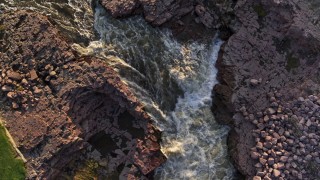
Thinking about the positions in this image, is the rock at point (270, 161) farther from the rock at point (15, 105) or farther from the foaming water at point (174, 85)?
the rock at point (15, 105)

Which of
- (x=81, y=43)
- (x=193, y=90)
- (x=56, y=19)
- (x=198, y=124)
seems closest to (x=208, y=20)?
(x=193, y=90)

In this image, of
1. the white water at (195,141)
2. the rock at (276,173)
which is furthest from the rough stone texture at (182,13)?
the rock at (276,173)

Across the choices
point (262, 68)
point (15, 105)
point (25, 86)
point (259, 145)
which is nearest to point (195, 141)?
point (259, 145)

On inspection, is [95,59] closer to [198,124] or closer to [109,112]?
[109,112]

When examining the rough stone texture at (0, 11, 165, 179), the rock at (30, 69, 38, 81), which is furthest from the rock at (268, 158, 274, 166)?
the rock at (30, 69, 38, 81)

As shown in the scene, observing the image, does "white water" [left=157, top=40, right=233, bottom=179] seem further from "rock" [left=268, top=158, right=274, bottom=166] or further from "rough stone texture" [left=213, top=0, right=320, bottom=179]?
"rock" [left=268, top=158, right=274, bottom=166]

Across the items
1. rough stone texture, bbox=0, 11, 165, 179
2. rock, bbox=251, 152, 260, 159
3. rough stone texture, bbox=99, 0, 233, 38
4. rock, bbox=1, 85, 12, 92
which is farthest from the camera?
rough stone texture, bbox=99, 0, 233, 38
